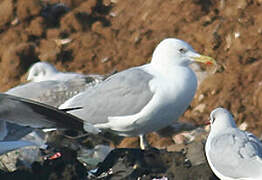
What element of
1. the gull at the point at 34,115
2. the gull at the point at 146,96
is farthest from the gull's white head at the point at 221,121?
the gull at the point at 34,115

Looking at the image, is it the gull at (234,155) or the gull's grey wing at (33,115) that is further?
the gull's grey wing at (33,115)

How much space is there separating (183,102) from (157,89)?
28 cm

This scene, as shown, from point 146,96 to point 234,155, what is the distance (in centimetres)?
194

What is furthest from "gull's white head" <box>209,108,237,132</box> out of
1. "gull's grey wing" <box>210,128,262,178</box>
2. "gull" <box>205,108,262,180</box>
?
"gull's grey wing" <box>210,128,262,178</box>

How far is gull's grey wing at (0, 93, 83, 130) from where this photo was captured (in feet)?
19.5

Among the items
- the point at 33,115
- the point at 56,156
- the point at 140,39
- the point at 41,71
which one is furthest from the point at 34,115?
the point at 140,39

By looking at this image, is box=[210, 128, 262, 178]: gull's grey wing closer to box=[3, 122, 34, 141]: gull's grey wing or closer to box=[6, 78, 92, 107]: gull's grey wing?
box=[3, 122, 34, 141]: gull's grey wing

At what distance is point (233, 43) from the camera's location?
39.2 ft

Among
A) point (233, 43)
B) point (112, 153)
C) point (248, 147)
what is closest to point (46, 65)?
point (233, 43)

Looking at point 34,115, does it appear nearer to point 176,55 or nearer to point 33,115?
point 33,115

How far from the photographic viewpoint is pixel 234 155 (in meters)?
5.86

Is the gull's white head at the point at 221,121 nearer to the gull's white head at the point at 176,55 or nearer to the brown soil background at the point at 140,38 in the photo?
the gull's white head at the point at 176,55

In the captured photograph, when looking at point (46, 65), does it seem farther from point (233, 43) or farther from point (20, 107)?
point (20, 107)

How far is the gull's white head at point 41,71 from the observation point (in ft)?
35.1
